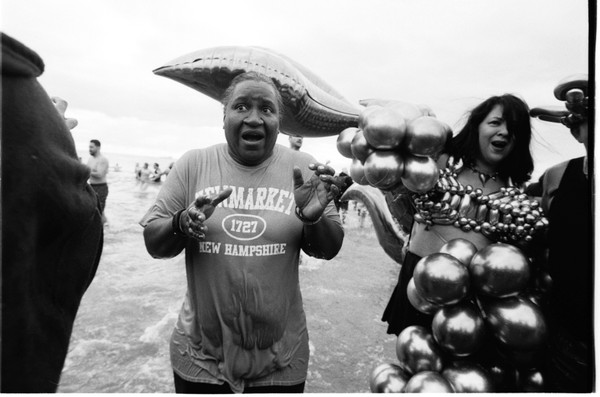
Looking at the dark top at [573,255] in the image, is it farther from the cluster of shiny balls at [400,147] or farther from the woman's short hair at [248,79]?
the woman's short hair at [248,79]

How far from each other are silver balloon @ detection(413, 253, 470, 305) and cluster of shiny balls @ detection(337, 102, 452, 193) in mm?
269

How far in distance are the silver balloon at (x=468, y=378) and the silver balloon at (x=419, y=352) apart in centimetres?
5

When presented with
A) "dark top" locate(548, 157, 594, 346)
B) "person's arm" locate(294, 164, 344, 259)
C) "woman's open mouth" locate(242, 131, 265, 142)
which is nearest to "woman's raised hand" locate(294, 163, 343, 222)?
"person's arm" locate(294, 164, 344, 259)

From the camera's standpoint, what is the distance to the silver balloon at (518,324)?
1.23 m

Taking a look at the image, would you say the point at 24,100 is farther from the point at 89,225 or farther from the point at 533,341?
the point at 533,341

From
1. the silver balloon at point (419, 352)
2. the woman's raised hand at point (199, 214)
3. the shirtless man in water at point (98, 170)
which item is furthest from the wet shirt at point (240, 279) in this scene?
the shirtless man in water at point (98, 170)

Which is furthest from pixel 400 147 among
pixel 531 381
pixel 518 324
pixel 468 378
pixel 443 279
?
pixel 531 381

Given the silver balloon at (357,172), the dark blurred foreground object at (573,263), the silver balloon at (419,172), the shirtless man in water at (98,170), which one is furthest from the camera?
the shirtless man in water at (98,170)

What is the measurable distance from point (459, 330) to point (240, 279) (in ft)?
2.56

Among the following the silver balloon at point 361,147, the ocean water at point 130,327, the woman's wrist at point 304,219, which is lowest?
the ocean water at point 130,327

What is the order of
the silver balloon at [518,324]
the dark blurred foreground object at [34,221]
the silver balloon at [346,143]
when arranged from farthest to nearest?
the silver balloon at [346,143] → the silver balloon at [518,324] → the dark blurred foreground object at [34,221]

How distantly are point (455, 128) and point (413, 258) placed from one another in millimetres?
615

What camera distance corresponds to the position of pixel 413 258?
5.75ft

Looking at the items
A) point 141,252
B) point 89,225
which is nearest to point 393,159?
point 89,225
